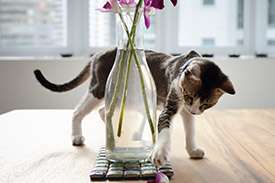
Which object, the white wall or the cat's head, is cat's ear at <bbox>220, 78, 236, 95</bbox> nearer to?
the cat's head

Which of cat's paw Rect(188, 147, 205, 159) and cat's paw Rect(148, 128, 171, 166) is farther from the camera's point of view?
cat's paw Rect(188, 147, 205, 159)

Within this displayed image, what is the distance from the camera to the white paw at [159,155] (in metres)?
0.77

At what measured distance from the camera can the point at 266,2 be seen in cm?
279

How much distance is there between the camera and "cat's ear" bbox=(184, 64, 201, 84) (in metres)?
0.82

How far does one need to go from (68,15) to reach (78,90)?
0.62 m

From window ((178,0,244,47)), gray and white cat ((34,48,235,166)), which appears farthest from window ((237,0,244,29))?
gray and white cat ((34,48,235,166))

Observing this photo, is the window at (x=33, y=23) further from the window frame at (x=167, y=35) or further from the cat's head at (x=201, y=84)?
the cat's head at (x=201, y=84)

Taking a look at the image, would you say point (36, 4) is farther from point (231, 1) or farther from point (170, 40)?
point (231, 1)

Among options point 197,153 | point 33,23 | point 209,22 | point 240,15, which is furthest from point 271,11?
point 197,153

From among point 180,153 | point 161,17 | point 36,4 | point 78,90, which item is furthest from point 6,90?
point 180,153

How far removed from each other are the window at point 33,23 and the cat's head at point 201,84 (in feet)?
7.17

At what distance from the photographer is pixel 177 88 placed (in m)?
0.89

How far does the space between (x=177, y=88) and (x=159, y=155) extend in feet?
0.62

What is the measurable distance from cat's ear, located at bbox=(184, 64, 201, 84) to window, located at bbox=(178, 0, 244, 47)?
82.3 inches
